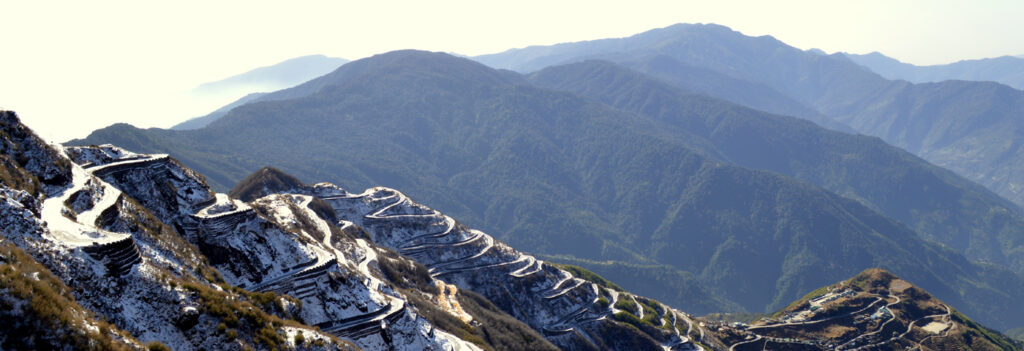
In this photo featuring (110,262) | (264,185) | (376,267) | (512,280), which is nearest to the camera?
(110,262)

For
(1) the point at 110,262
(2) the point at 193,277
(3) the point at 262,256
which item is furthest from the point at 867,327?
(1) the point at 110,262

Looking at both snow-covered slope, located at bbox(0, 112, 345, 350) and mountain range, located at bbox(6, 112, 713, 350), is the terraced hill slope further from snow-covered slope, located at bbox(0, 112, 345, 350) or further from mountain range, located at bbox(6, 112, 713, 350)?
snow-covered slope, located at bbox(0, 112, 345, 350)

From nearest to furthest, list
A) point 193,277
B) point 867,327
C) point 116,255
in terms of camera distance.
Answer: point 116,255 < point 193,277 < point 867,327

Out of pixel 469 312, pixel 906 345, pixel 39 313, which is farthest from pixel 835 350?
pixel 39 313

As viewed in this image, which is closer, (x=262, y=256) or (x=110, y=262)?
(x=110, y=262)

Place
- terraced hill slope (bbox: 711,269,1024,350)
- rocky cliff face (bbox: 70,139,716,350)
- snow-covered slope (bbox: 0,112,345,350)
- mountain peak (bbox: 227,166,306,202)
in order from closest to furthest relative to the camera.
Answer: snow-covered slope (bbox: 0,112,345,350)
rocky cliff face (bbox: 70,139,716,350)
mountain peak (bbox: 227,166,306,202)
terraced hill slope (bbox: 711,269,1024,350)

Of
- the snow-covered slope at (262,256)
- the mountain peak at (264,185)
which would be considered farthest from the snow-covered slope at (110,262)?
the mountain peak at (264,185)

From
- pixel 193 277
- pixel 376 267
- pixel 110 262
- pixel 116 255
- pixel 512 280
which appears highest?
pixel 116 255

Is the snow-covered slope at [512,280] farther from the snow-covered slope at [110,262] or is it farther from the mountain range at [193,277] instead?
the snow-covered slope at [110,262]

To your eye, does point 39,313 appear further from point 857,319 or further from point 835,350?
point 857,319

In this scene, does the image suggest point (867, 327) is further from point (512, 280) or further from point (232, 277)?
point (232, 277)

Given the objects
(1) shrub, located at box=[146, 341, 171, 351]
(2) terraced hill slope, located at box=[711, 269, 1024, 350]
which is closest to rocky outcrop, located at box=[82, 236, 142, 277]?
(1) shrub, located at box=[146, 341, 171, 351]

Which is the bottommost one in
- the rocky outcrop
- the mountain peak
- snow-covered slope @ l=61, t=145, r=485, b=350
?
the mountain peak
